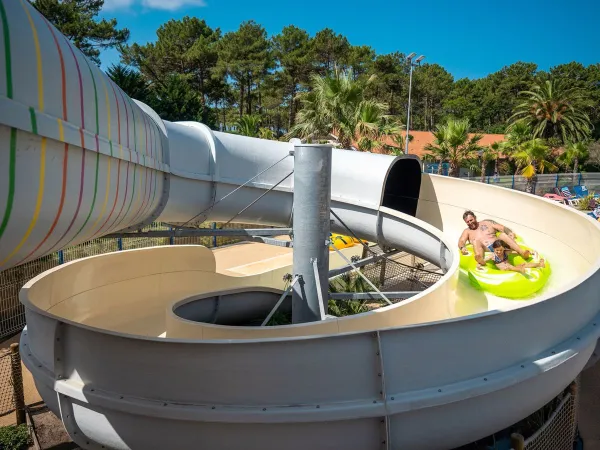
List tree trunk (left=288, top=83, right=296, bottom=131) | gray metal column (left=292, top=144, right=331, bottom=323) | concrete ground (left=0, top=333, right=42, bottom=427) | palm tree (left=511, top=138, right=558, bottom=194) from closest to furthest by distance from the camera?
1. gray metal column (left=292, top=144, right=331, bottom=323)
2. concrete ground (left=0, top=333, right=42, bottom=427)
3. palm tree (left=511, top=138, right=558, bottom=194)
4. tree trunk (left=288, top=83, right=296, bottom=131)

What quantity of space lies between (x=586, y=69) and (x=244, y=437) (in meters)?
78.1

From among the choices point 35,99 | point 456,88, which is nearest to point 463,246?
point 35,99

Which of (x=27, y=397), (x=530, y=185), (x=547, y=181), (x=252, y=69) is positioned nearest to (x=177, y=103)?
(x=252, y=69)

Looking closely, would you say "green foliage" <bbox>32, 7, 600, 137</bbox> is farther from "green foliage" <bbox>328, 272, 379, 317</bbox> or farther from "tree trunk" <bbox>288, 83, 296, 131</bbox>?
"green foliage" <bbox>328, 272, 379, 317</bbox>

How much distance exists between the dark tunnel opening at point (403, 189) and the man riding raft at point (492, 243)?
1722 millimetres

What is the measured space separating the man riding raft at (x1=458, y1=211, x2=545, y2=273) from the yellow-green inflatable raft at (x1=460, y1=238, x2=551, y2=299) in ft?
0.27

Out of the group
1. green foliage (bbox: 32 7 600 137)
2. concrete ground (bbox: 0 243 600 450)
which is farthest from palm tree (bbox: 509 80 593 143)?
concrete ground (bbox: 0 243 600 450)

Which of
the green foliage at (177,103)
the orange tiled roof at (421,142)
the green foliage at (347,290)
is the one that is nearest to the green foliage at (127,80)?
the green foliage at (177,103)

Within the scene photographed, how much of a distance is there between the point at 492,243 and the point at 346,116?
34.3ft

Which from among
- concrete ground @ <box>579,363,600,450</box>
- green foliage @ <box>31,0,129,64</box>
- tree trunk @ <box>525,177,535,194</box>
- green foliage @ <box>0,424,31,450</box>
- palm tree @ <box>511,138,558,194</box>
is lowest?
green foliage @ <box>0,424,31,450</box>

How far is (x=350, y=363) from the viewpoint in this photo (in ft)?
11.5

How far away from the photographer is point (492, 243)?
283 inches

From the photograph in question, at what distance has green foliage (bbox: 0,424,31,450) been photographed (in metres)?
5.68

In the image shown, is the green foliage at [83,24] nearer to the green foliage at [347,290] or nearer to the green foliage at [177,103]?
the green foliage at [177,103]
